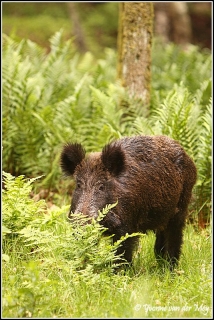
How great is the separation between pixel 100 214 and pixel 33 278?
951mm

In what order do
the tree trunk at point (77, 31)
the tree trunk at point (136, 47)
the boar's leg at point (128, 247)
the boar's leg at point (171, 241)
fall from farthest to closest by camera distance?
the tree trunk at point (77, 31), the tree trunk at point (136, 47), the boar's leg at point (171, 241), the boar's leg at point (128, 247)

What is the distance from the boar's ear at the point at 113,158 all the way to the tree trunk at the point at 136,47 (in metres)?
4.42

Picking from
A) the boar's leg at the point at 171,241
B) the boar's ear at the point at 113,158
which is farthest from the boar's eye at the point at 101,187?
the boar's leg at the point at 171,241

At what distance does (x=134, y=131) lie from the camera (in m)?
9.71

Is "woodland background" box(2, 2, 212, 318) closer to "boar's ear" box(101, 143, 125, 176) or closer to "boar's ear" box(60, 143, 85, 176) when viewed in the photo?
"boar's ear" box(60, 143, 85, 176)

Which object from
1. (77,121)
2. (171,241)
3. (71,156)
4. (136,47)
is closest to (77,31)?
(136,47)

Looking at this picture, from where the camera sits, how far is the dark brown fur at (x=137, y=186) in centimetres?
611

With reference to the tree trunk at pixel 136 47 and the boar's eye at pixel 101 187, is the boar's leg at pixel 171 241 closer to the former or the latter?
the boar's eye at pixel 101 187

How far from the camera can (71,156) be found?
640 cm

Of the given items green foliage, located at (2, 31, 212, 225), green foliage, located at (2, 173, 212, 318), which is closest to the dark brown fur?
green foliage, located at (2, 173, 212, 318)

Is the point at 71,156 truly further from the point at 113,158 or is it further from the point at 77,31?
the point at 77,31

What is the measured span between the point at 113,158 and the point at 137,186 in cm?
48

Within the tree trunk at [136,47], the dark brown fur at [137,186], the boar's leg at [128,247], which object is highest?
the tree trunk at [136,47]

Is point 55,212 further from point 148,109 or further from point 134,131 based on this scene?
point 148,109
